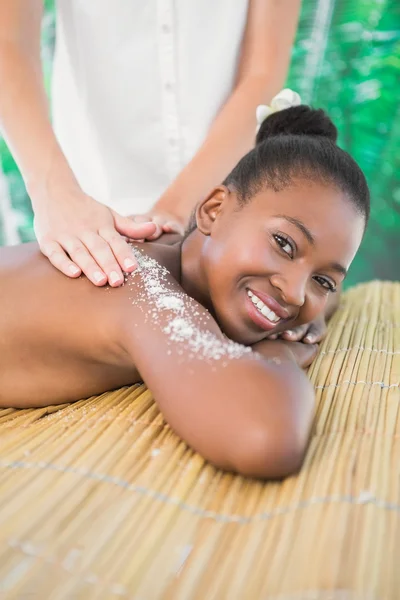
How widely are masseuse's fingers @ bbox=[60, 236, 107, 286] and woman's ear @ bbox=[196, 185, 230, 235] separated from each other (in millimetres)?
243

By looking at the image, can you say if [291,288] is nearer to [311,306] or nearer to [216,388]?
[311,306]

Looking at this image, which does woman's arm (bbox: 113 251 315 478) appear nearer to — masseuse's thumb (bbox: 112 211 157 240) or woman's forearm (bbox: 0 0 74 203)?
masseuse's thumb (bbox: 112 211 157 240)

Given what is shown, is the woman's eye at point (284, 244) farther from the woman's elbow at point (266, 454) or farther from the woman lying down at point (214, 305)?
the woman's elbow at point (266, 454)

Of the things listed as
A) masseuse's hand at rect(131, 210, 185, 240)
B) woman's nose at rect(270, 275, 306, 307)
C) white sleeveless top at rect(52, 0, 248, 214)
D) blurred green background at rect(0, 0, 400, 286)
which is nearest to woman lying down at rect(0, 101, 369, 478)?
woman's nose at rect(270, 275, 306, 307)

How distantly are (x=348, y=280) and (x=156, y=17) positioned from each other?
1727 millimetres

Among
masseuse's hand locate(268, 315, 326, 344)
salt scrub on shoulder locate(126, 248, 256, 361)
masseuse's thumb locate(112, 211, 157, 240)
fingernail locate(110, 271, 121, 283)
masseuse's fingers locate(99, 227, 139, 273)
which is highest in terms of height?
masseuse's fingers locate(99, 227, 139, 273)

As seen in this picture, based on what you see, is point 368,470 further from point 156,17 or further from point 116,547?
point 156,17

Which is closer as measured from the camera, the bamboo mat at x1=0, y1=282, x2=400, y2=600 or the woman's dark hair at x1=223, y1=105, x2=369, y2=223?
the bamboo mat at x1=0, y1=282, x2=400, y2=600

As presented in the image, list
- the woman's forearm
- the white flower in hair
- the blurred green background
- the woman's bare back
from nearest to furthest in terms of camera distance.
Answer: the woman's bare back
the woman's forearm
the white flower in hair
the blurred green background

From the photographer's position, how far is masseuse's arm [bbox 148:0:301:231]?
4.66 ft

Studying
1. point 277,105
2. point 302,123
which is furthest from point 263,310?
point 277,105

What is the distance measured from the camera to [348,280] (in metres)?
2.84

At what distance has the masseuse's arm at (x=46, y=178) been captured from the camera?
3.08 ft

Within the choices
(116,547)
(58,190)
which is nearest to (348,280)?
(58,190)
